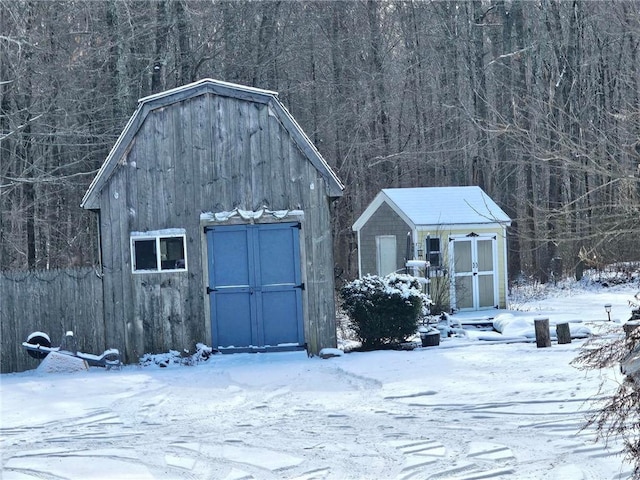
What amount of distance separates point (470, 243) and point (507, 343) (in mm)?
7819

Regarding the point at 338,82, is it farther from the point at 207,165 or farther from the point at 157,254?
the point at 157,254

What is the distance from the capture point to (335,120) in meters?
37.5

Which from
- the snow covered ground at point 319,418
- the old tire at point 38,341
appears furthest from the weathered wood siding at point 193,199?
the old tire at point 38,341

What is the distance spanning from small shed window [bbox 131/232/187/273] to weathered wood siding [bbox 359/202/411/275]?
32.7ft

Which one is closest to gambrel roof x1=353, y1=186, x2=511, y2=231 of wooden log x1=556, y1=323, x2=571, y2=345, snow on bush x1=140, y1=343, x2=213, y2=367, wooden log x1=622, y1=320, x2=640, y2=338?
wooden log x1=556, y1=323, x2=571, y2=345

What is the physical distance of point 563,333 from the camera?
17406mm

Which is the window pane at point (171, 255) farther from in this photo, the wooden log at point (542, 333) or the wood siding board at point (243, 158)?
the wooden log at point (542, 333)

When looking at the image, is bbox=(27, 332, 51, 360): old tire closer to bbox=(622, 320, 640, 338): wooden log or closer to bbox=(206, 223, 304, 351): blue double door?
bbox=(206, 223, 304, 351): blue double door

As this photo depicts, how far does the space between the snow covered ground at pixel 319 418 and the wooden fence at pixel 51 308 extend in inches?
29.9

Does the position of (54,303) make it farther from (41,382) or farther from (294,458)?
(294,458)

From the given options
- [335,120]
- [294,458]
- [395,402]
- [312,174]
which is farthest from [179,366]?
[335,120]

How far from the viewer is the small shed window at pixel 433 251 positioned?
2541 centimetres

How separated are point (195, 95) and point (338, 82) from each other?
69.8 ft

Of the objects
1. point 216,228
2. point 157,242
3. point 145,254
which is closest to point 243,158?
point 216,228
